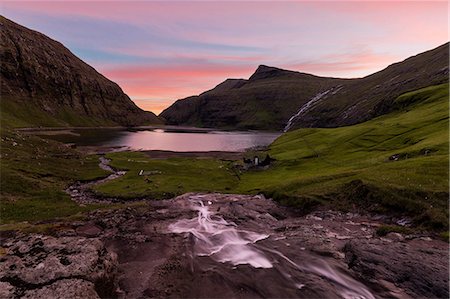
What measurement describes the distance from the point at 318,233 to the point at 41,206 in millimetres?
34345

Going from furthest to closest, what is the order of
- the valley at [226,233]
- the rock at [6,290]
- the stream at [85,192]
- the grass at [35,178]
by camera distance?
the stream at [85,192]
the grass at [35,178]
the valley at [226,233]
the rock at [6,290]

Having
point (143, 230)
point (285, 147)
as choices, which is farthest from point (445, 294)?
point (285, 147)

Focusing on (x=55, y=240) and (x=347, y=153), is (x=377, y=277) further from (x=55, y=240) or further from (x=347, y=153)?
(x=347, y=153)

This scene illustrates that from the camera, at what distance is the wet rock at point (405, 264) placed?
23.2 meters

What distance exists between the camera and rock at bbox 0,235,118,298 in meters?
19.3

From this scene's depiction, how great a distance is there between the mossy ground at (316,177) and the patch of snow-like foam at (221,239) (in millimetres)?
12775

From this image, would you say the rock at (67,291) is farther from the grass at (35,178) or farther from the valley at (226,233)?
the grass at (35,178)

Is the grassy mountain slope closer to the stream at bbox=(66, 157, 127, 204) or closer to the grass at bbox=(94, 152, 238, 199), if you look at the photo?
the grass at bbox=(94, 152, 238, 199)

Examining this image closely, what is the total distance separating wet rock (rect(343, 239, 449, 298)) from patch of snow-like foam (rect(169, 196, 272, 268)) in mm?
7703

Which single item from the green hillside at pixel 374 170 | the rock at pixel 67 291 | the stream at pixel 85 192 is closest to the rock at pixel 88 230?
the rock at pixel 67 291

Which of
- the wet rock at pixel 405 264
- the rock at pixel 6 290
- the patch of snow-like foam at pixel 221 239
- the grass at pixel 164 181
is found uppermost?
the rock at pixel 6 290

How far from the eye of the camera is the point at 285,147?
107688 millimetres

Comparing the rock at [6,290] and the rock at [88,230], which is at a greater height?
the rock at [6,290]

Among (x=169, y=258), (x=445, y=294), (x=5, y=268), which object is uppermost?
(x=5, y=268)
